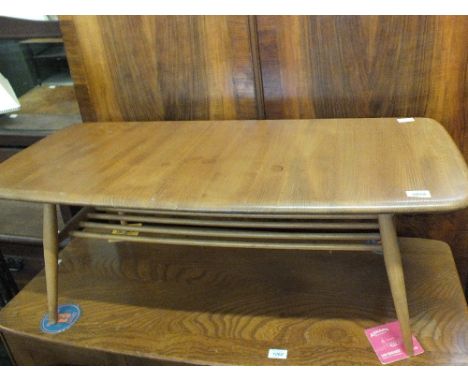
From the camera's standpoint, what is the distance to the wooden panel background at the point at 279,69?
896 millimetres

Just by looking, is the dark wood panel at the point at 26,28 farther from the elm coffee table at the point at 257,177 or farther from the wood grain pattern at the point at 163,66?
the elm coffee table at the point at 257,177

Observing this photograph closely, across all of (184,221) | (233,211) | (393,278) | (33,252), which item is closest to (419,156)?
(393,278)

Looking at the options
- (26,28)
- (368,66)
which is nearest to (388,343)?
(368,66)

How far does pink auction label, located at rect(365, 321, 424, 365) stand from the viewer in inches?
30.7

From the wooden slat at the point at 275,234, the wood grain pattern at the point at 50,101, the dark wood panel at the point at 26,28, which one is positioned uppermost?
the dark wood panel at the point at 26,28

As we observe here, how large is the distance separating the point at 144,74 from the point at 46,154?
12.0 inches

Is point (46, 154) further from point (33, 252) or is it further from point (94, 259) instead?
point (33, 252)

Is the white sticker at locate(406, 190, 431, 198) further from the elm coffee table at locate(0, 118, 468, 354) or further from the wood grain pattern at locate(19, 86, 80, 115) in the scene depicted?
the wood grain pattern at locate(19, 86, 80, 115)

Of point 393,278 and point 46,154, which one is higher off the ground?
point 46,154

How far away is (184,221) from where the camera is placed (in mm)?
879

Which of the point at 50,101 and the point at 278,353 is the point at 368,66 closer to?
the point at 278,353

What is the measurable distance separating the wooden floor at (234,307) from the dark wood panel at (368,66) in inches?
13.2

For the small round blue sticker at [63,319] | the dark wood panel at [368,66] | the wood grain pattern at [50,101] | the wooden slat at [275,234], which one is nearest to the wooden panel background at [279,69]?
the dark wood panel at [368,66]

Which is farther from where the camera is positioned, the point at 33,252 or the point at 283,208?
the point at 33,252
